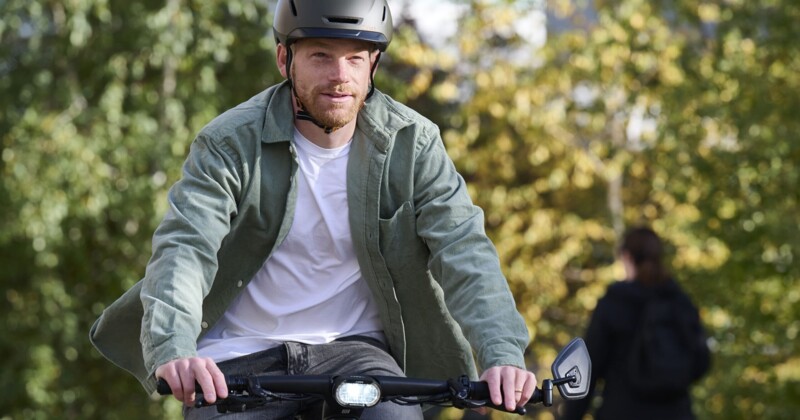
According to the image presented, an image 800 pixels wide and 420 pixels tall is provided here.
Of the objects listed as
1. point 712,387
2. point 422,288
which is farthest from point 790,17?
point 422,288

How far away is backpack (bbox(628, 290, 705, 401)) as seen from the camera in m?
8.14

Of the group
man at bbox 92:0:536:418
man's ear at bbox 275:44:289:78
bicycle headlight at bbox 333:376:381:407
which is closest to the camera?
bicycle headlight at bbox 333:376:381:407

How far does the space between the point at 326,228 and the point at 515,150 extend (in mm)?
14848

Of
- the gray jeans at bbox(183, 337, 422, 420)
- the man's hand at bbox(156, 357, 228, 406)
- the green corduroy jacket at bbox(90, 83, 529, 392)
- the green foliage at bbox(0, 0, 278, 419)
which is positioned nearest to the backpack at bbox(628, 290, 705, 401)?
the green corduroy jacket at bbox(90, 83, 529, 392)

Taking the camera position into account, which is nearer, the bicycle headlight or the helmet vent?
the bicycle headlight

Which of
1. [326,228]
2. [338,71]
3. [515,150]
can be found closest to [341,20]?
[338,71]

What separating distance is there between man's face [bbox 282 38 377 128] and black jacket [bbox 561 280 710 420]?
13.5 ft

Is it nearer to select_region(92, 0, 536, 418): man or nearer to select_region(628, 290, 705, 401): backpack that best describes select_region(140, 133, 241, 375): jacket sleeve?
select_region(92, 0, 536, 418): man

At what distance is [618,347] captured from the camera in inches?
330

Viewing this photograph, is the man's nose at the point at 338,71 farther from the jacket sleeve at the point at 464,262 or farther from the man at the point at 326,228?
the jacket sleeve at the point at 464,262

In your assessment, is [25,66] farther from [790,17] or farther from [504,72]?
[790,17]

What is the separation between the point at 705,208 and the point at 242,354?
950 cm

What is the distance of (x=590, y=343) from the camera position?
27.6 ft

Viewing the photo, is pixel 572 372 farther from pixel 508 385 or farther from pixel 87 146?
pixel 87 146
